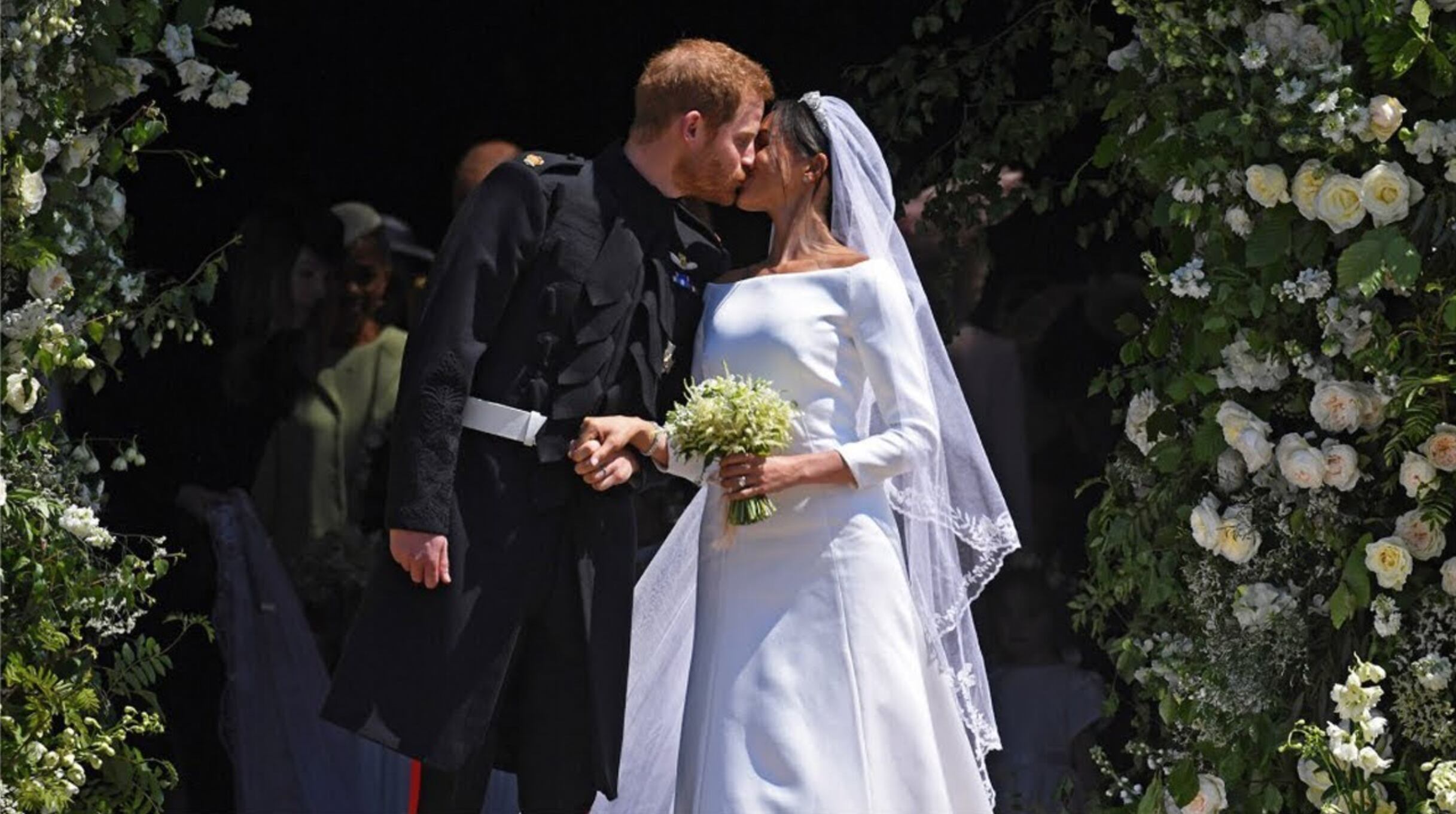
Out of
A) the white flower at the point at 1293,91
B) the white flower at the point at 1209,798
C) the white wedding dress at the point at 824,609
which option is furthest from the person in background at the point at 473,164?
the white flower at the point at 1209,798

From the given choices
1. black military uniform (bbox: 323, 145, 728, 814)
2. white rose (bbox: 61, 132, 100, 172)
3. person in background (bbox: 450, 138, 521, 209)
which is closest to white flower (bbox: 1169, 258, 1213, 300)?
black military uniform (bbox: 323, 145, 728, 814)

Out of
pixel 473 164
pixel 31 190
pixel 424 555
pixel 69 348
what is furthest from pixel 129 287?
pixel 473 164

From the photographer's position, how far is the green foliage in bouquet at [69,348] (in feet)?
13.9

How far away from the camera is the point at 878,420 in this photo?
15.3 ft

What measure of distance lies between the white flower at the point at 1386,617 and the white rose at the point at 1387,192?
798mm

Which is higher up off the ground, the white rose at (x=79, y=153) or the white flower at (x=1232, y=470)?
the white rose at (x=79, y=153)

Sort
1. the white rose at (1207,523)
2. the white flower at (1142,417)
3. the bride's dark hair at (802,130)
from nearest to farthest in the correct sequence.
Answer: the bride's dark hair at (802,130), the white rose at (1207,523), the white flower at (1142,417)

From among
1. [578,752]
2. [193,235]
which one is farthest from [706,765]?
[193,235]

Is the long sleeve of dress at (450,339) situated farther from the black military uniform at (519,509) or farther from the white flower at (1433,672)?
the white flower at (1433,672)

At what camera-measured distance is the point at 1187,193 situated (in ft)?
15.8

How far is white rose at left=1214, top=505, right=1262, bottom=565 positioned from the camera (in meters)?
4.75

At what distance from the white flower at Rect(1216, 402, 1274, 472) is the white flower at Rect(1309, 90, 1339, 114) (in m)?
0.68

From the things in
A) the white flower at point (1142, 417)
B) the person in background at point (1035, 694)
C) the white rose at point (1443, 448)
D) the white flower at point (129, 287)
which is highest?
the white flower at point (129, 287)

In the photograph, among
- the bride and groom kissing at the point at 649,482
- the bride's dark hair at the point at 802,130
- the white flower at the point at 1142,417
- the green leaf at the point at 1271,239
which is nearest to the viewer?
the bride and groom kissing at the point at 649,482
